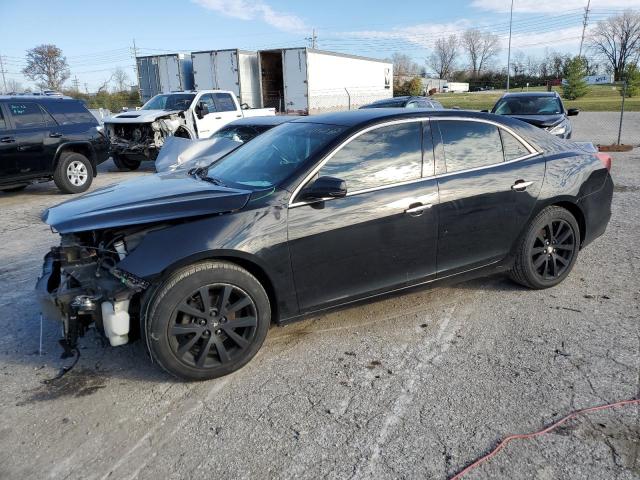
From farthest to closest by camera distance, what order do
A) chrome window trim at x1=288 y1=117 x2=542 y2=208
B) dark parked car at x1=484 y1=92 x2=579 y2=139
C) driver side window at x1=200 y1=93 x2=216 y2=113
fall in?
driver side window at x1=200 y1=93 x2=216 y2=113 → dark parked car at x1=484 y1=92 x2=579 y2=139 → chrome window trim at x1=288 y1=117 x2=542 y2=208

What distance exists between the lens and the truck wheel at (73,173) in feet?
31.6

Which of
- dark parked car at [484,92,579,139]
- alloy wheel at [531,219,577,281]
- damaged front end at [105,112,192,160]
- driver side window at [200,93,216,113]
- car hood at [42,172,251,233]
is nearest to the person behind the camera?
car hood at [42,172,251,233]

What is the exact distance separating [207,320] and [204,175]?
4.67ft

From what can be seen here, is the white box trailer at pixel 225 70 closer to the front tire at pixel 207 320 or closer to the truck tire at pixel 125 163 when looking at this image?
the truck tire at pixel 125 163

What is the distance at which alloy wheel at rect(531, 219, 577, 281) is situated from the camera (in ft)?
14.2

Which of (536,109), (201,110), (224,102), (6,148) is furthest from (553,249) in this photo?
(224,102)

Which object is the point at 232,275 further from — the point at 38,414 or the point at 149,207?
the point at 38,414

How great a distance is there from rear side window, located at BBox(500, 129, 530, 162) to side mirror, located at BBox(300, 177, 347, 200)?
1.68 metres

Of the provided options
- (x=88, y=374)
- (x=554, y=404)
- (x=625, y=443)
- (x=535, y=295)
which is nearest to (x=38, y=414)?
(x=88, y=374)

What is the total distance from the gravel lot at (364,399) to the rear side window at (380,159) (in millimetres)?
1168

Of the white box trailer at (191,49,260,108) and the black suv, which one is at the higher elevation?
the white box trailer at (191,49,260,108)

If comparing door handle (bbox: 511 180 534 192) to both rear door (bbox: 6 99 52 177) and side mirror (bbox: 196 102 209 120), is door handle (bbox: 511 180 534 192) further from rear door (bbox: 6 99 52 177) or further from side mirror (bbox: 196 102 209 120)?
side mirror (bbox: 196 102 209 120)

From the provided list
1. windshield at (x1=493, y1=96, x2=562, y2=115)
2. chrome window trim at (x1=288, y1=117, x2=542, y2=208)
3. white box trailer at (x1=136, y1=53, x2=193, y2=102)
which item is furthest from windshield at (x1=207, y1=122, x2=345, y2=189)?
white box trailer at (x1=136, y1=53, x2=193, y2=102)

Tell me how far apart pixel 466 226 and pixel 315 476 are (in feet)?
7.34
